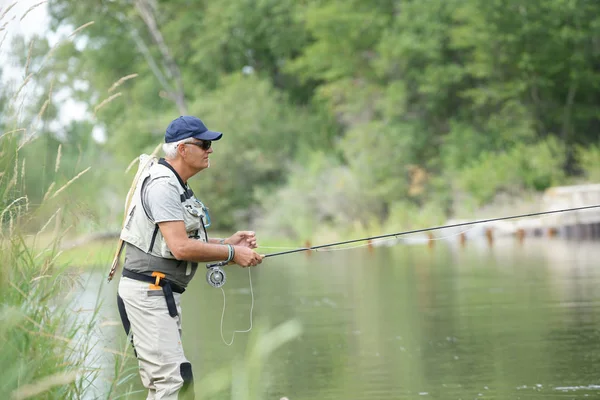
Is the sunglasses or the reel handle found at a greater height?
the sunglasses

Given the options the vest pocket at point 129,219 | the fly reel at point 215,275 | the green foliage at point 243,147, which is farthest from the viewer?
the green foliage at point 243,147

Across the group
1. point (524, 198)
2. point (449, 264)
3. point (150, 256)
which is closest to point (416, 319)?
point (150, 256)

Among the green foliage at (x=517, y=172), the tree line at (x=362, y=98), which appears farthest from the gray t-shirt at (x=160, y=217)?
the green foliage at (x=517, y=172)

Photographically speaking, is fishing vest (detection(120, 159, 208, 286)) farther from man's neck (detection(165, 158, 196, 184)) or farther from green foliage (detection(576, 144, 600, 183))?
green foliage (detection(576, 144, 600, 183))

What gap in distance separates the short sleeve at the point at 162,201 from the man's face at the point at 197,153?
223 millimetres

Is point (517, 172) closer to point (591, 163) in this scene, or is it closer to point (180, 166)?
point (591, 163)

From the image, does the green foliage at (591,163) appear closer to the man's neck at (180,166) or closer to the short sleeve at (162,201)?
the man's neck at (180,166)

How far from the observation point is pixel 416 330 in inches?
416

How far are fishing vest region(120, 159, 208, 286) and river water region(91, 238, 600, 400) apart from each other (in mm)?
293

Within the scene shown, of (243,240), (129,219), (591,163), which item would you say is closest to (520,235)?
(591,163)

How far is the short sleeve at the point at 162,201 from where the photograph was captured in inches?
206

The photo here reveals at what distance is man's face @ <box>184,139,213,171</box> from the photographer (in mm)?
5504

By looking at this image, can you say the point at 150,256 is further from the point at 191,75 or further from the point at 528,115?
the point at 191,75

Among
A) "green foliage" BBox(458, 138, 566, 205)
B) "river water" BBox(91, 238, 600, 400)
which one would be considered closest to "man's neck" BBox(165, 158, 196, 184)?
"river water" BBox(91, 238, 600, 400)
